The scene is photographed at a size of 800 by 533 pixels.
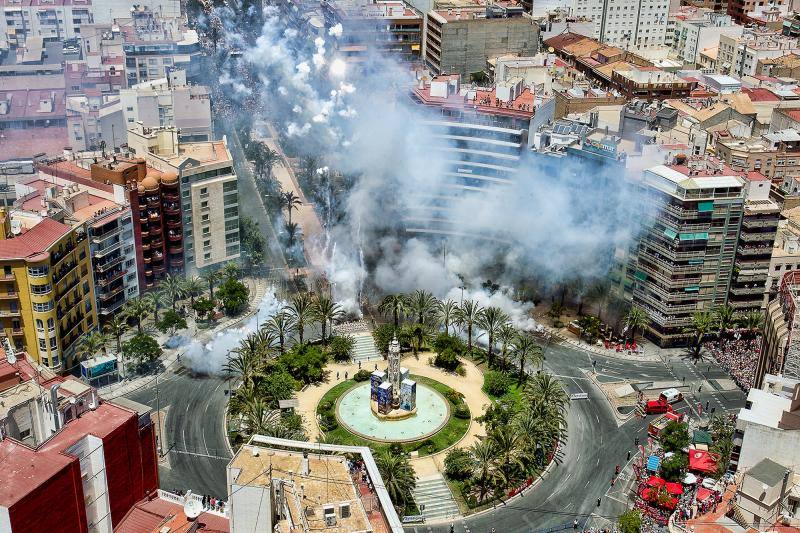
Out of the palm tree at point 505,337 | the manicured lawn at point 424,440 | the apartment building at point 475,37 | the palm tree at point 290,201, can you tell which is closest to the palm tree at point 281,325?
the manicured lawn at point 424,440

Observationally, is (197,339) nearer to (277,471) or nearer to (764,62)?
(277,471)

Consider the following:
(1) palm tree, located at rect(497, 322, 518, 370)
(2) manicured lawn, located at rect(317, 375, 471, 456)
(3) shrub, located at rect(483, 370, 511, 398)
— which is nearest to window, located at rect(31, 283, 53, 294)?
(2) manicured lawn, located at rect(317, 375, 471, 456)

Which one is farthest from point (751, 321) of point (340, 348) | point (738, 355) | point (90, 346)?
point (90, 346)

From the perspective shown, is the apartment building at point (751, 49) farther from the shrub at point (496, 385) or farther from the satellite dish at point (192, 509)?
the satellite dish at point (192, 509)

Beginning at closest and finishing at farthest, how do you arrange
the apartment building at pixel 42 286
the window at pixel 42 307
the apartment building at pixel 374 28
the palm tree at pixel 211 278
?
the apartment building at pixel 42 286 < the window at pixel 42 307 < the palm tree at pixel 211 278 < the apartment building at pixel 374 28

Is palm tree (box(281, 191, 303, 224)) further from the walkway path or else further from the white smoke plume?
the walkway path

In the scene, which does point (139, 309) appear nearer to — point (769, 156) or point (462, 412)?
point (462, 412)
